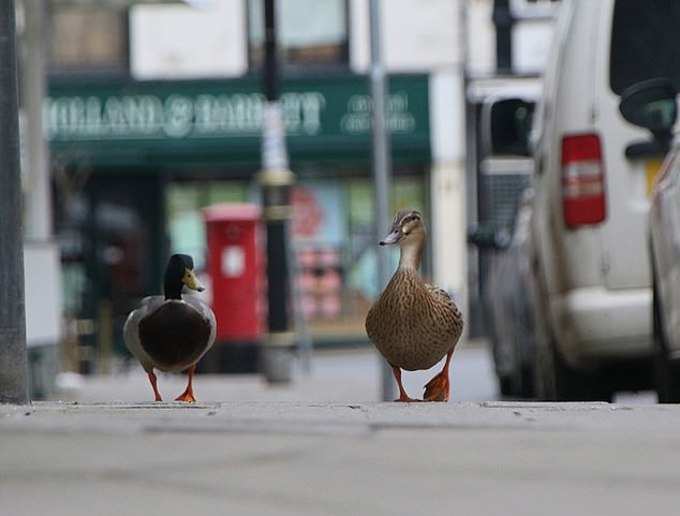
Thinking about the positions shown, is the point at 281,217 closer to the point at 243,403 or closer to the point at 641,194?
the point at 641,194

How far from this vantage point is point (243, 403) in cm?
555

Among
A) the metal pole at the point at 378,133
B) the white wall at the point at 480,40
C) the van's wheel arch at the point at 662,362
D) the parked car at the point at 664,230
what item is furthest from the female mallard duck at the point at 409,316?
the white wall at the point at 480,40

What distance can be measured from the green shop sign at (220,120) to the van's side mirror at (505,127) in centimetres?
1866

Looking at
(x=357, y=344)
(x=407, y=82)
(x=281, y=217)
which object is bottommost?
(x=357, y=344)

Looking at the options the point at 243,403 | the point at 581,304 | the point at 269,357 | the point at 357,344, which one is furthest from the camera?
the point at 357,344

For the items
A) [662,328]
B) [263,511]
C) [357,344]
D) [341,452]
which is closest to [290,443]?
[341,452]

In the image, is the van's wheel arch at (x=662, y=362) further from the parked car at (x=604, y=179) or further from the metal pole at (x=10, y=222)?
the metal pole at (x=10, y=222)

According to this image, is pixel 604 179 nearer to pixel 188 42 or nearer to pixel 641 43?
pixel 641 43

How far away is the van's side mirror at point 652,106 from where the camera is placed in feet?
23.1

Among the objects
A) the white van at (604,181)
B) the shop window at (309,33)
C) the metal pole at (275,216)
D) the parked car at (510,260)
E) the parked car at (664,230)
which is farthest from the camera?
the shop window at (309,33)

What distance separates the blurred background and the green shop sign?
2 cm

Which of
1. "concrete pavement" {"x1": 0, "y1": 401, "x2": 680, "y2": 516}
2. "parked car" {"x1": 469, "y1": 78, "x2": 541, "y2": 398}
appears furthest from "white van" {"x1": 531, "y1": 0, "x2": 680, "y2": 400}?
"concrete pavement" {"x1": 0, "y1": 401, "x2": 680, "y2": 516}

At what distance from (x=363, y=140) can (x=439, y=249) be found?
1884 millimetres

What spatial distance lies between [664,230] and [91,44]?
22.4 metres
